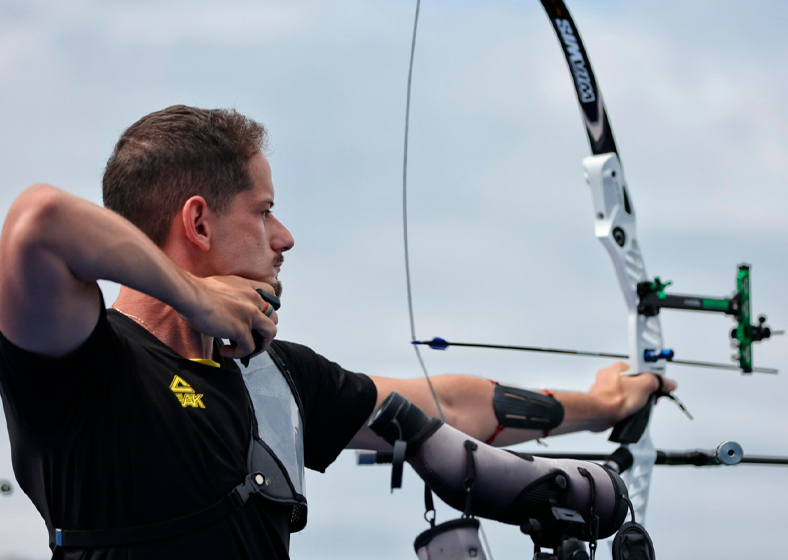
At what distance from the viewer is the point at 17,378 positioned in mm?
1560

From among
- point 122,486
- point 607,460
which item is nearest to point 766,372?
point 607,460

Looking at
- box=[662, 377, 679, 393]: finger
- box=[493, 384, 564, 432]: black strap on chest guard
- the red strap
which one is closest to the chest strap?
box=[493, 384, 564, 432]: black strap on chest guard

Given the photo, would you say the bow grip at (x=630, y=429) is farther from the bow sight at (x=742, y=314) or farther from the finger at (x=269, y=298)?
the finger at (x=269, y=298)

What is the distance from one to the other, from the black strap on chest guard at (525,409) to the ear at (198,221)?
1.59 meters

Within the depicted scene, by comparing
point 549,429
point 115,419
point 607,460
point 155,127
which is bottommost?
point 607,460

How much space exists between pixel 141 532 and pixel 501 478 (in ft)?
2.19

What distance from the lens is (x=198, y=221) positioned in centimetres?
200

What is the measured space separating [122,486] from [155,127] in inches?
32.6

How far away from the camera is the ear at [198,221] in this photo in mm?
1984

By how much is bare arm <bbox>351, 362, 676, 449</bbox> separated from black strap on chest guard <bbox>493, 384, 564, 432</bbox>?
0.03m

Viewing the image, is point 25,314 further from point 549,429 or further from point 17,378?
point 549,429

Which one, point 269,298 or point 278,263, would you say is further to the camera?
point 278,263

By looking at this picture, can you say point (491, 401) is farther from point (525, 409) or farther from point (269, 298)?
point (269, 298)

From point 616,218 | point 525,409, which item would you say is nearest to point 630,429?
point 525,409
